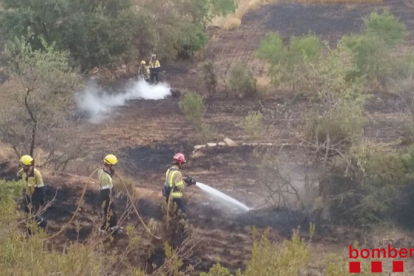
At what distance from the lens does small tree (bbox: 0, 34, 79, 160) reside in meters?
12.9

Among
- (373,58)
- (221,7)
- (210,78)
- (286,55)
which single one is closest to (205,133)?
(210,78)

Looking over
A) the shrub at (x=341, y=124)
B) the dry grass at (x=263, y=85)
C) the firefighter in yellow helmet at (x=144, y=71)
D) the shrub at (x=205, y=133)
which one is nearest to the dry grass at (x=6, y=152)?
the shrub at (x=205, y=133)

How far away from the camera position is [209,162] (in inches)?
595

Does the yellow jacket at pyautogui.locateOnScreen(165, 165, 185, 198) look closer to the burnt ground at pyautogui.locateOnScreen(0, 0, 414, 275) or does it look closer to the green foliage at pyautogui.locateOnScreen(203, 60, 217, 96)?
the burnt ground at pyautogui.locateOnScreen(0, 0, 414, 275)

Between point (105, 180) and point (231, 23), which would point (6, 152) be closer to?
point (105, 180)

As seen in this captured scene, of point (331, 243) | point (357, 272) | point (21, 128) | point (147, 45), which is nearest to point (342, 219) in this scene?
point (331, 243)

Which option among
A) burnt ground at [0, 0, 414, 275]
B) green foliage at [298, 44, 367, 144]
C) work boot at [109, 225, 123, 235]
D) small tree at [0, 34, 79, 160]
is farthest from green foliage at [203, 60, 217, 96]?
work boot at [109, 225, 123, 235]

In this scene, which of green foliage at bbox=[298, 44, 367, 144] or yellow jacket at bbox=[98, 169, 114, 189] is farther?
green foliage at bbox=[298, 44, 367, 144]

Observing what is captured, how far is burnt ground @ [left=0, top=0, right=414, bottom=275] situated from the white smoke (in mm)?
488

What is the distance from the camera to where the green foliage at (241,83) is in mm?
20844

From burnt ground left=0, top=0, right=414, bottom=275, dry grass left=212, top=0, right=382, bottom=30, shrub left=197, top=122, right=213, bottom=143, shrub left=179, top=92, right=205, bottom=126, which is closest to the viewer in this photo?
burnt ground left=0, top=0, right=414, bottom=275

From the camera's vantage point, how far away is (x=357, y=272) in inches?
282

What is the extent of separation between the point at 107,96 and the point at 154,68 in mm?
1911

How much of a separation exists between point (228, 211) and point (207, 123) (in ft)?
21.8
